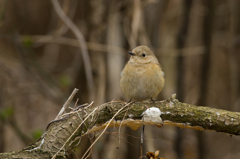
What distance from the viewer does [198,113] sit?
2455 mm

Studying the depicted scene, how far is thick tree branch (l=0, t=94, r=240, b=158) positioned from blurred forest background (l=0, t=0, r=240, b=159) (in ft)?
5.64

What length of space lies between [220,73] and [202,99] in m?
2.26

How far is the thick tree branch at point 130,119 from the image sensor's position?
83.4 inches

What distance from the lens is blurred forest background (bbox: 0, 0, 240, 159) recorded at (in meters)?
5.11

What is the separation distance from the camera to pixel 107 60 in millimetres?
5434

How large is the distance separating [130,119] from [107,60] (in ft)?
9.82

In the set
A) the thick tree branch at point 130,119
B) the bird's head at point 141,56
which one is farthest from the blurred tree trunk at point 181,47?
the thick tree branch at point 130,119

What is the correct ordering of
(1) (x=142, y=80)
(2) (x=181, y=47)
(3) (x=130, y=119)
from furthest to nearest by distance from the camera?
(2) (x=181, y=47)
(1) (x=142, y=80)
(3) (x=130, y=119)

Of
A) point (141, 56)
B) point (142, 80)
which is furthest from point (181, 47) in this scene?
point (142, 80)

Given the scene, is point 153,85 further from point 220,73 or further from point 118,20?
point 220,73

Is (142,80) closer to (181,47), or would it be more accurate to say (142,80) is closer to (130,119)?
(130,119)

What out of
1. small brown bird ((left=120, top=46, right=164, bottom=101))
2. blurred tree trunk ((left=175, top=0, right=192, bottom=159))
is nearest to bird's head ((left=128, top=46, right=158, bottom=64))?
small brown bird ((left=120, top=46, right=164, bottom=101))

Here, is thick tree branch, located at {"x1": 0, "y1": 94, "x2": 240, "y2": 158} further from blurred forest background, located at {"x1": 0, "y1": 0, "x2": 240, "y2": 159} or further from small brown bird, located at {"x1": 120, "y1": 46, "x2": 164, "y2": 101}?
blurred forest background, located at {"x1": 0, "y1": 0, "x2": 240, "y2": 159}

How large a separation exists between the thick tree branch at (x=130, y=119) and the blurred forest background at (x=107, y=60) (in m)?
1.72
